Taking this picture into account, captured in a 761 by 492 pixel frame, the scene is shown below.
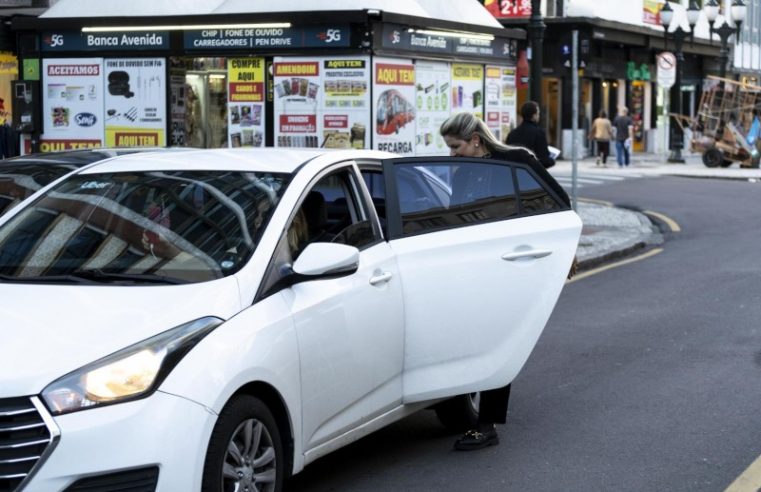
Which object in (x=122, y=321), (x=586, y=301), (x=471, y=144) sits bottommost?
(x=586, y=301)

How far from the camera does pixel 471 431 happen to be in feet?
23.3

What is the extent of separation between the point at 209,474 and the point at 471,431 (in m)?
2.57

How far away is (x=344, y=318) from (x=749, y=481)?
219cm

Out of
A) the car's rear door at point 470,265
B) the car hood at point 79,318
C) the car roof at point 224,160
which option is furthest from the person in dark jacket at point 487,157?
the car hood at point 79,318

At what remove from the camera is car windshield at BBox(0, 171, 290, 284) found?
5457mm

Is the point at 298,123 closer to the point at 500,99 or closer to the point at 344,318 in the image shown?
the point at 500,99

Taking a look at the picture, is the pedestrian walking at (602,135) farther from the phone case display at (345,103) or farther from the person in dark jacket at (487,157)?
the person in dark jacket at (487,157)

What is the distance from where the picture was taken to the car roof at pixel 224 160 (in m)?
6.11

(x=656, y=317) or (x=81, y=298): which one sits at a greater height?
(x=81, y=298)

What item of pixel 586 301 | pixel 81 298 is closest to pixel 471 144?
pixel 81 298

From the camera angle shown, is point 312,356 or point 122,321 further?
point 312,356

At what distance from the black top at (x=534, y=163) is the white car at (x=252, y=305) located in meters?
0.02

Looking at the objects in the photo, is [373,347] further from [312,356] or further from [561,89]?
[561,89]

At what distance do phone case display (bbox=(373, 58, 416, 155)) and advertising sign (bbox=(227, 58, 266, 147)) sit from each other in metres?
1.40
